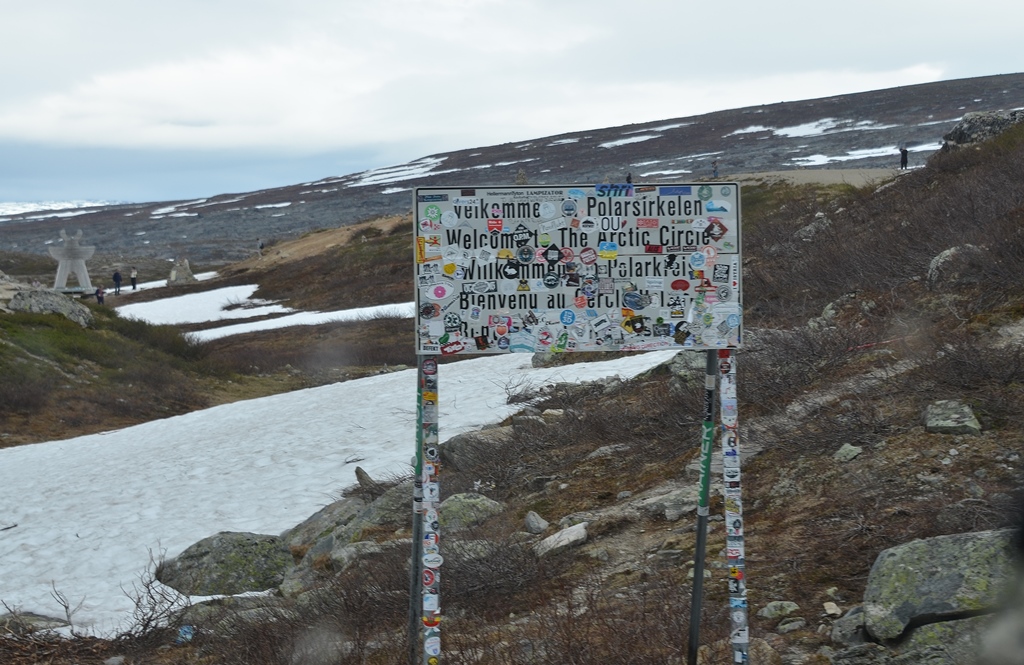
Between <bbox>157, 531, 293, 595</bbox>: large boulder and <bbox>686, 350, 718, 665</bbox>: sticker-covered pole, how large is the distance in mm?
3895

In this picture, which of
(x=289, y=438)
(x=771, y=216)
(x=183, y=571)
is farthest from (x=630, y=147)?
(x=183, y=571)

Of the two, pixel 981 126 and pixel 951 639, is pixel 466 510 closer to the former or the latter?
pixel 951 639

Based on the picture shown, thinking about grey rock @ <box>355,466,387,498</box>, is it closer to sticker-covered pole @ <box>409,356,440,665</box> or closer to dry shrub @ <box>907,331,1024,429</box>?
sticker-covered pole @ <box>409,356,440,665</box>

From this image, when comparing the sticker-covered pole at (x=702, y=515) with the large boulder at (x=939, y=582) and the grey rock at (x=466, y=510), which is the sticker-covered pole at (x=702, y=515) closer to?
the large boulder at (x=939, y=582)

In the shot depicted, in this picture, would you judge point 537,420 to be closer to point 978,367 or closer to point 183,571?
point 183,571

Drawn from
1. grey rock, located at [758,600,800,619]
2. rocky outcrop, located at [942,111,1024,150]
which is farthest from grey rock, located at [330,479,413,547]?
rocky outcrop, located at [942,111,1024,150]

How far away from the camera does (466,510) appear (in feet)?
20.5

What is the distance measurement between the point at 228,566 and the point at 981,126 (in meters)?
16.4

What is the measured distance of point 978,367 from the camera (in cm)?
547

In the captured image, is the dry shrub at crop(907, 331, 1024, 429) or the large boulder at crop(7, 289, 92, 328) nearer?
the dry shrub at crop(907, 331, 1024, 429)

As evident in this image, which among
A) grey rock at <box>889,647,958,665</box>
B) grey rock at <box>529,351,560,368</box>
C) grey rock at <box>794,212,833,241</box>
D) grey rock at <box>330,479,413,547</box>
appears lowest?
grey rock at <box>330,479,413,547</box>

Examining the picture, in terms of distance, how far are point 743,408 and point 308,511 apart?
4197 millimetres

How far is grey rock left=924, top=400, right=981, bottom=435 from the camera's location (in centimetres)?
498

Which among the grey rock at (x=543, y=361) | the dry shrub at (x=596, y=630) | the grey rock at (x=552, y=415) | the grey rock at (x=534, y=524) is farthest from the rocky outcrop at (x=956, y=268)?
the grey rock at (x=543, y=361)
